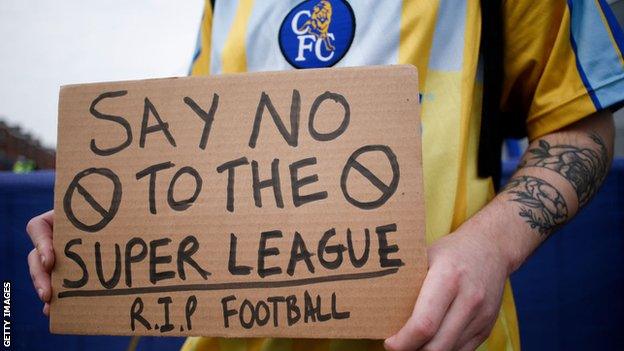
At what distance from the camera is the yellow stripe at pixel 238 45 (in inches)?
28.2

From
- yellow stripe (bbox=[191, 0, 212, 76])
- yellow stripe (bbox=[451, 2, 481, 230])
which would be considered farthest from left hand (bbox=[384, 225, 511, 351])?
yellow stripe (bbox=[191, 0, 212, 76])

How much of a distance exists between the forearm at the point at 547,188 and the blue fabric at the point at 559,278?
97 centimetres

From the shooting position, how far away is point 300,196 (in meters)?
0.54

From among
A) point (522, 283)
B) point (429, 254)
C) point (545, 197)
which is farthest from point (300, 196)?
point (522, 283)

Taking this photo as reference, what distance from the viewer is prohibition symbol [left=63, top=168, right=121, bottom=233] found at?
0.58 meters

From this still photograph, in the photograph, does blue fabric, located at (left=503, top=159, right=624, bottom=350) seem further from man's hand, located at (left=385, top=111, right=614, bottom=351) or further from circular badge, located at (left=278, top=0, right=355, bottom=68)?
circular badge, located at (left=278, top=0, right=355, bottom=68)

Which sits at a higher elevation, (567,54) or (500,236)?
(567,54)

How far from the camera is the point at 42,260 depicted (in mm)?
595

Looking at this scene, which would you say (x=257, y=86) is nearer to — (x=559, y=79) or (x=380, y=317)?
(x=380, y=317)

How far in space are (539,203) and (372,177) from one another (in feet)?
0.83

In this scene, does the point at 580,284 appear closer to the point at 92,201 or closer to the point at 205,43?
the point at 205,43

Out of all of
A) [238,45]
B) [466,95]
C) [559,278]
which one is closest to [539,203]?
[466,95]

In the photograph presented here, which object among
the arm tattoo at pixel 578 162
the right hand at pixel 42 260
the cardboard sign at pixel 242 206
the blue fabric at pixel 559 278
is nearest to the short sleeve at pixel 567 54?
the arm tattoo at pixel 578 162

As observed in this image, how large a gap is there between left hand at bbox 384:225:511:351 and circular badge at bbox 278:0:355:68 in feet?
1.13
